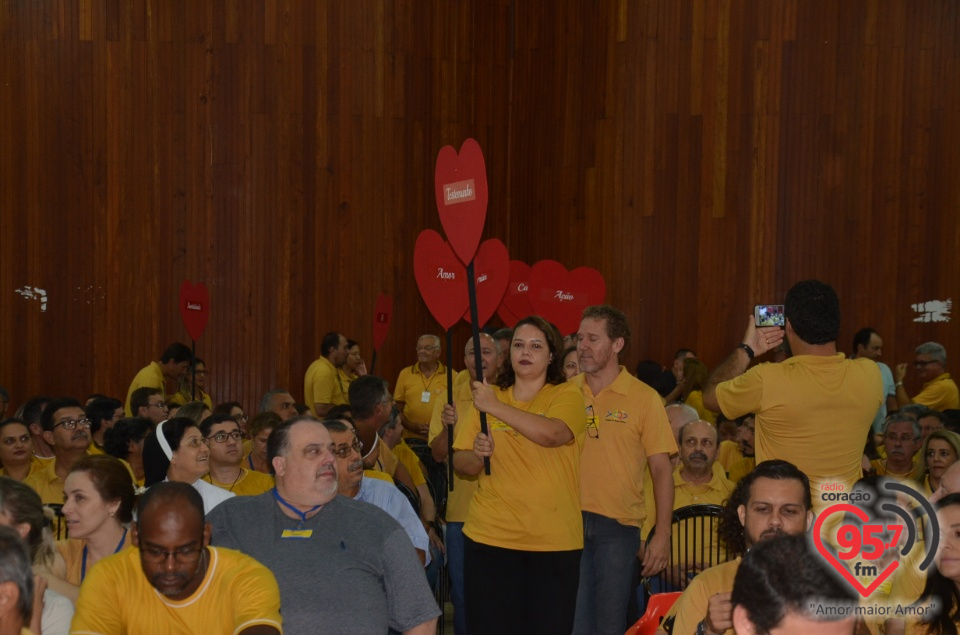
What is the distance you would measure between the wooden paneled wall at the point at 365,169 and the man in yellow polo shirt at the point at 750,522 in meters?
7.23

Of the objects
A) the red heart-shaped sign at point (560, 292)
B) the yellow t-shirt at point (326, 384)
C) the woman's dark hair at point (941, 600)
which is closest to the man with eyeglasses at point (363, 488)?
the woman's dark hair at point (941, 600)

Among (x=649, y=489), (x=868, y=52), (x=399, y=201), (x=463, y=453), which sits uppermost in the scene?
(x=868, y=52)

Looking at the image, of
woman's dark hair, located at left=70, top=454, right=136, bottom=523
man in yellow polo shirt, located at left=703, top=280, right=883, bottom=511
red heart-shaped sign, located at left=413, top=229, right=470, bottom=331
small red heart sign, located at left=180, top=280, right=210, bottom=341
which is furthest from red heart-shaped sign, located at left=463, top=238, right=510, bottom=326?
small red heart sign, located at left=180, top=280, right=210, bottom=341

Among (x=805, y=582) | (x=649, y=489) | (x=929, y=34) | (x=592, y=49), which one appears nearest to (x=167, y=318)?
(x=592, y=49)

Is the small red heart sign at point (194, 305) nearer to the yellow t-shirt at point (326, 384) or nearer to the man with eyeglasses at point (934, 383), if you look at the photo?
the yellow t-shirt at point (326, 384)

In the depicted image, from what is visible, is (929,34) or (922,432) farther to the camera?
(929,34)

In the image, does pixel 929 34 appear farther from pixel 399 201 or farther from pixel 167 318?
pixel 167 318

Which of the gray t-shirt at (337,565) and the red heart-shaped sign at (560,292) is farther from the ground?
the red heart-shaped sign at (560,292)

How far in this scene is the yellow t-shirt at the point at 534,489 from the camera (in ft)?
12.8

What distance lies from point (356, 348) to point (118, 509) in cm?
624

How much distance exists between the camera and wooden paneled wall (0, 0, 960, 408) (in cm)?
1028

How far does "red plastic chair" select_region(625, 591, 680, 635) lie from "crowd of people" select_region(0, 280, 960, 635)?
5.1 inches

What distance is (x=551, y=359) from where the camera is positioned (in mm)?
4117

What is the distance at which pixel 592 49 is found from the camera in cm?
1075
